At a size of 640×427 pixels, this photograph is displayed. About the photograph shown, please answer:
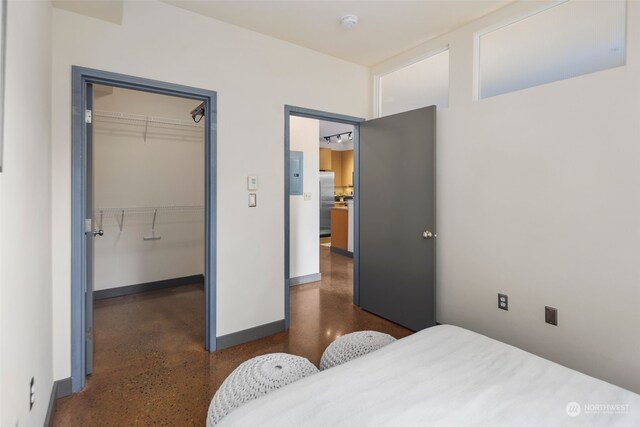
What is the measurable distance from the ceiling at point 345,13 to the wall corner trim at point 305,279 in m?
2.83

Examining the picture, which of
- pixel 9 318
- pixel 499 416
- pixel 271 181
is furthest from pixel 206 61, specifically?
pixel 499 416

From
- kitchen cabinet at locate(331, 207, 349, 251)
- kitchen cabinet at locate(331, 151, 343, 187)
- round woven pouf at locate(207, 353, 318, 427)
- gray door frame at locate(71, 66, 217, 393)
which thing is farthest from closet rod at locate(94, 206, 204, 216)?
kitchen cabinet at locate(331, 151, 343, 187)

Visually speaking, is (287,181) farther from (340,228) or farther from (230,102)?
(340,228)

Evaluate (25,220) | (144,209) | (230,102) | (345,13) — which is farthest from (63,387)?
(345,13)

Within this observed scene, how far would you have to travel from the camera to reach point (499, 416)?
107cm

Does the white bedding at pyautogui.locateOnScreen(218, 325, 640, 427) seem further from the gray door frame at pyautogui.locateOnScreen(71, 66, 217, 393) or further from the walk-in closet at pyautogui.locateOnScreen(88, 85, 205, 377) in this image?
the walk-in closet at pyautogui.locateOnScreen(88, 85, 205, 377)

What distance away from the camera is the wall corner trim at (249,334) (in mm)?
2703

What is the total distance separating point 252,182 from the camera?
281 centimetres

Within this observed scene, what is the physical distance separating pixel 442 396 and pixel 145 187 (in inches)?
160

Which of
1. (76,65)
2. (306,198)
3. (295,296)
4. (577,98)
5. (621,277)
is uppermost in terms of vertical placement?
(76,65)

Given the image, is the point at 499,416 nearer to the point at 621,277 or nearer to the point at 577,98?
the point at 621,277

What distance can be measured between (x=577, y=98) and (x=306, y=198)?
10.1ft

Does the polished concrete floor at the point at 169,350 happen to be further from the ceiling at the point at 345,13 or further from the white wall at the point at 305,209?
the ceiling at the point at 345,13

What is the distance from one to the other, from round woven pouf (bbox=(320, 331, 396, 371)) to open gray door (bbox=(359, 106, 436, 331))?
3.54 feet
